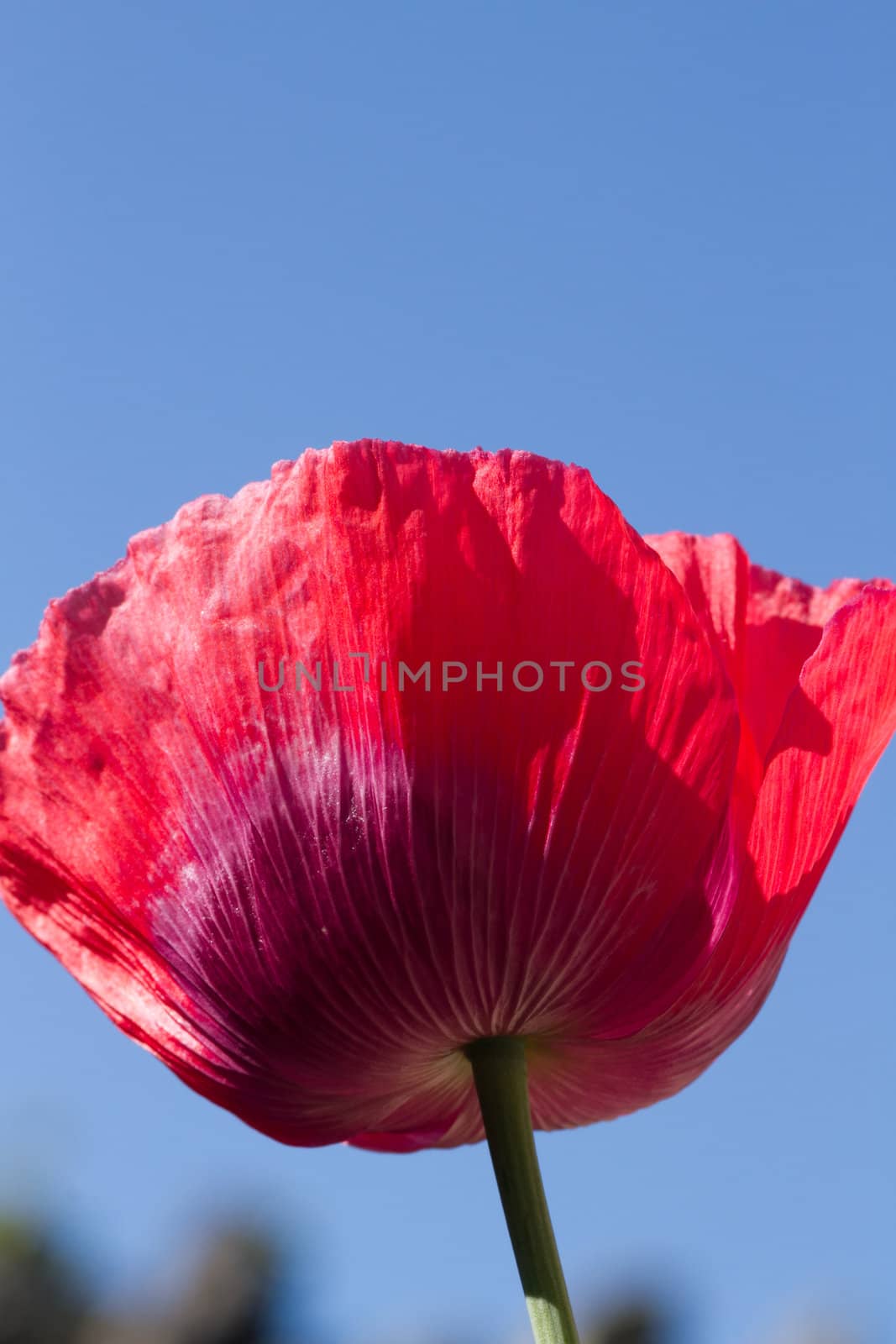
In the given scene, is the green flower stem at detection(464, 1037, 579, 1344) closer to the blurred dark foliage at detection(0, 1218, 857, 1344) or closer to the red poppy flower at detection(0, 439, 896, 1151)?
the red poppy flower at detection(0, 439, 896, 1151)

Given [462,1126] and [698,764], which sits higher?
[698,764]

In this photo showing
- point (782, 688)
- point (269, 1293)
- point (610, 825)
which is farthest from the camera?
point (269, 1293)

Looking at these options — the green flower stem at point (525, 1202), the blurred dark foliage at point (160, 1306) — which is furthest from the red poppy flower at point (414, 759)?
the blurred dark foliage at point (160, 1306)

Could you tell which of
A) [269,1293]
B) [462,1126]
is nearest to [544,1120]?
[462,1126]

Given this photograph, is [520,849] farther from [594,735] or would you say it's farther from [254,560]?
[254,560]

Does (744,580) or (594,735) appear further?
(744,580)

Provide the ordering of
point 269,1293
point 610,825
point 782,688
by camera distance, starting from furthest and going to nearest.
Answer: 1. point 269,1293
2. point 782,688
3. point 610,825

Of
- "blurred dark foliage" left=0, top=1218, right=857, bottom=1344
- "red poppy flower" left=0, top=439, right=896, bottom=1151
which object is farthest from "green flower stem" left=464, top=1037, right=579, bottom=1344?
"blurred dark foliage" left=0, top=1218, right=857, bottom=1344
